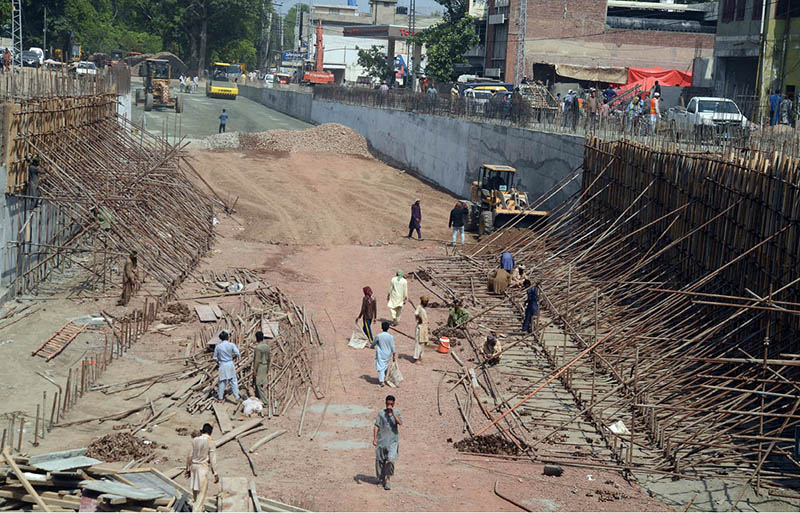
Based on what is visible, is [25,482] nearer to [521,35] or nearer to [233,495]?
[233,495]

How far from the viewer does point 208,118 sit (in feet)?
193

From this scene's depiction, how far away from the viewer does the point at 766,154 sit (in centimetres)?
2003

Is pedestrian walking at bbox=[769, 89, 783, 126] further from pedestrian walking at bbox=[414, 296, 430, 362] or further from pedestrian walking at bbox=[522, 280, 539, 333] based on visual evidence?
pedestrian walking at bbox=[414, 296, 430, 362]

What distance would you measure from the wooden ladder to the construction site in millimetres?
65

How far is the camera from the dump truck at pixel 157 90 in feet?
187

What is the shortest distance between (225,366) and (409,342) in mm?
5636

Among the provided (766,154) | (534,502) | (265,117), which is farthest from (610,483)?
(265,117)

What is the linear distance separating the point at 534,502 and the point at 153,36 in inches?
4286

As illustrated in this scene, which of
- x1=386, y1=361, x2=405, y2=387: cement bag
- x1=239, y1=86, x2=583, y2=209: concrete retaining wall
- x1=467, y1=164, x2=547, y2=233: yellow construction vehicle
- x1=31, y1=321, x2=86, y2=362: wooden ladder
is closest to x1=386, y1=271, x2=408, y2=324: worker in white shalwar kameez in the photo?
x1=386, y1=361, x2=405, y2=387: cement bag

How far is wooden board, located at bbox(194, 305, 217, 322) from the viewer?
21.2 m

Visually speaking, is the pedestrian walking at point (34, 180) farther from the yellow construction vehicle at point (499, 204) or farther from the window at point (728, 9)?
the window at point (728, 9)

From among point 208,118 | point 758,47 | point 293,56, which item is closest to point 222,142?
point 208,118

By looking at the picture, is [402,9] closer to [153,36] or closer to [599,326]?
[153,36]

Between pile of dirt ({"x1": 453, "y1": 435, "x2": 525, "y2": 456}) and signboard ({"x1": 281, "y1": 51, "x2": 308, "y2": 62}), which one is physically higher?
signboard ({"x1": 281, "y1": 51, "x2": 308, "y2": 62})
